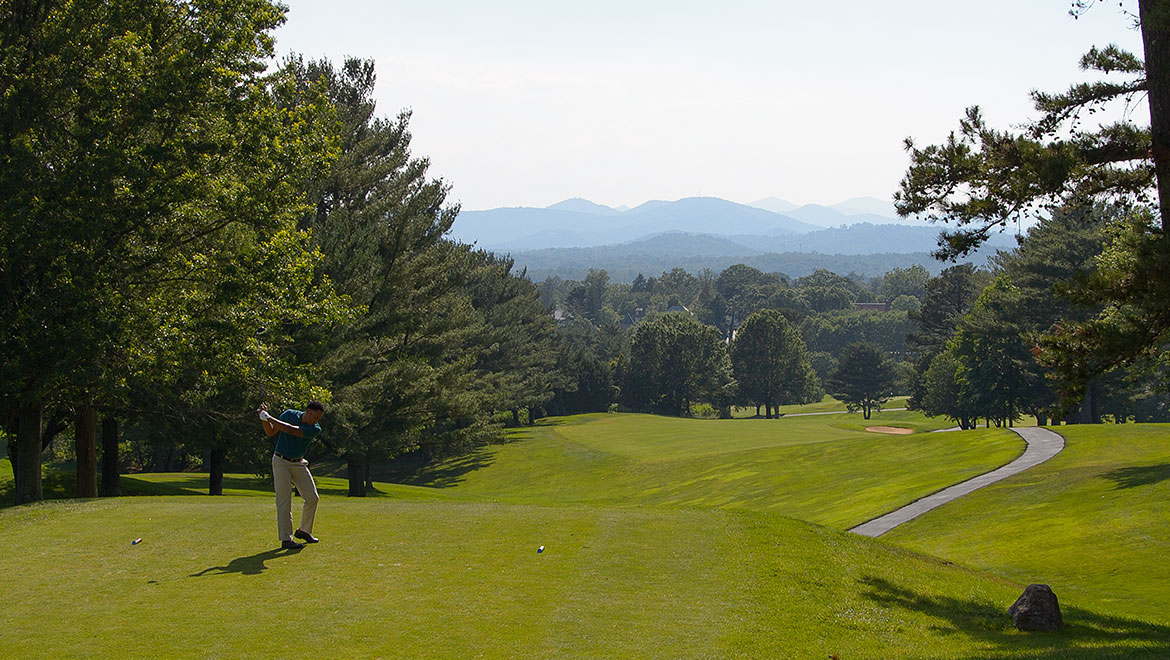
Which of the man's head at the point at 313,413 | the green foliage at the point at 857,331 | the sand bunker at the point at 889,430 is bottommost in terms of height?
the sand bunker at the point at 889,430

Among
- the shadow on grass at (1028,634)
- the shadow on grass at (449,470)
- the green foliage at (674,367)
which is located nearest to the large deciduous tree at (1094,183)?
the shadow on grass at (1028,634)

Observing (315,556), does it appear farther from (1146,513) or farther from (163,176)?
(1146,513)

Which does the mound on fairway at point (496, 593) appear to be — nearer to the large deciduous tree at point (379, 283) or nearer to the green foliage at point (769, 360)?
the large deciduous tree at point (379, 283)

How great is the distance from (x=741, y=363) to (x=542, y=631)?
10855cm

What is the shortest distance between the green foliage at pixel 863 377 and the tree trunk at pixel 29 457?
102398mm

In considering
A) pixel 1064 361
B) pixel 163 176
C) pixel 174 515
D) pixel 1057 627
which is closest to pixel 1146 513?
pixel 1064 361

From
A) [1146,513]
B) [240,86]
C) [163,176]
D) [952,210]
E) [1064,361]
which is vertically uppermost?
[240,86]

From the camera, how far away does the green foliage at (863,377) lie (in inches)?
4439

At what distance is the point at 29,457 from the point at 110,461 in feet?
25.6

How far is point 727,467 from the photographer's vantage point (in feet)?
160

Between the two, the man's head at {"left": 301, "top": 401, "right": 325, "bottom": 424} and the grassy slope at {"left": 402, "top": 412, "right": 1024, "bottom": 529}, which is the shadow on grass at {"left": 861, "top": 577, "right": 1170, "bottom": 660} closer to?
the man's head at {"left": 301, "top": 401, "right": 325, "bottom": 424}

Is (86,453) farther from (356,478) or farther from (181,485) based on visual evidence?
(356,478)

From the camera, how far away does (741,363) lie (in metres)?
117

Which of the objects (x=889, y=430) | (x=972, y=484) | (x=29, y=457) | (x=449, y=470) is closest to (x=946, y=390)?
(x=889, y=430)
